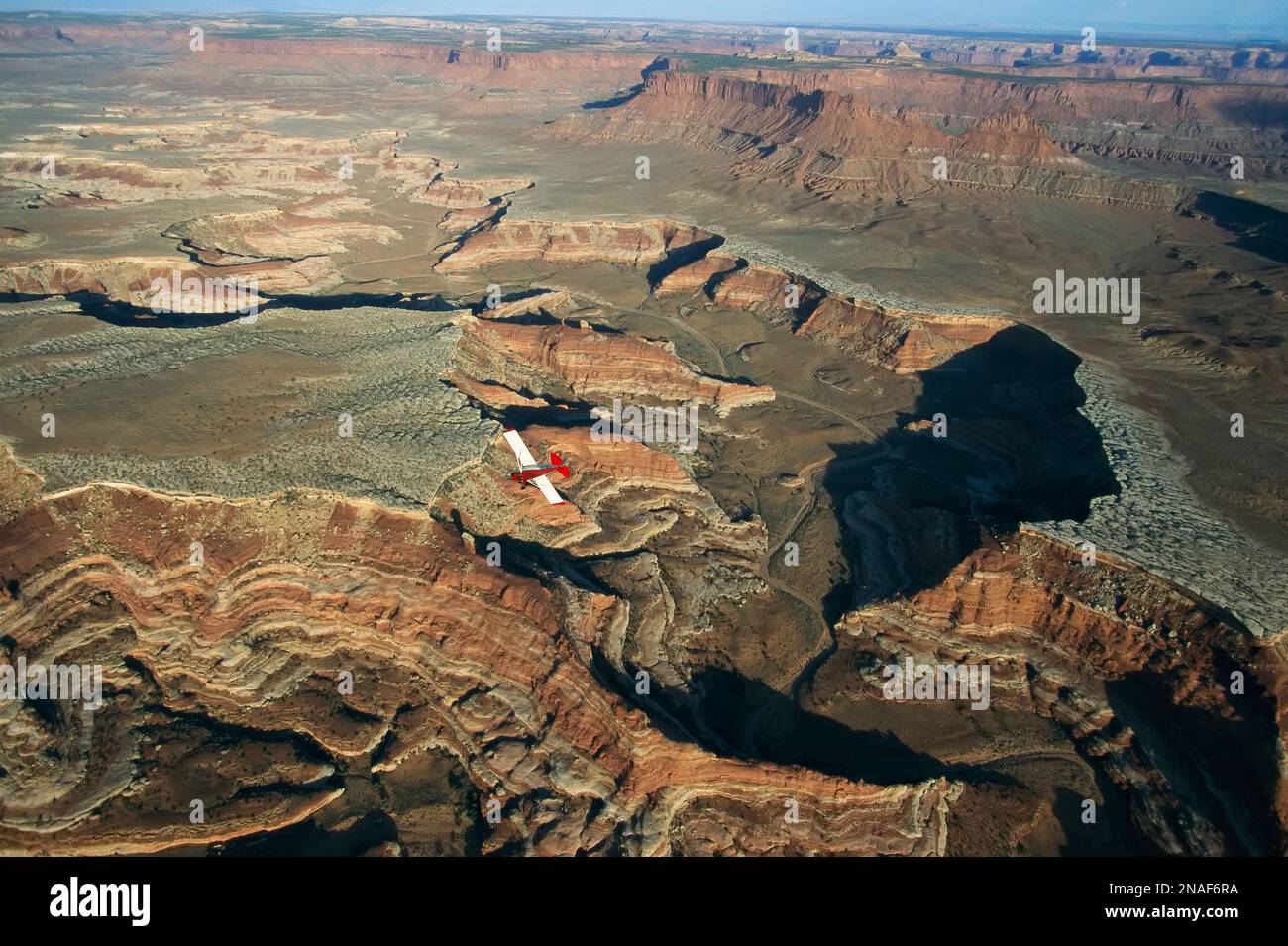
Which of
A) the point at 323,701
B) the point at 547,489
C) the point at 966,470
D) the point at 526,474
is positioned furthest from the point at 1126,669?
the point at 323,701

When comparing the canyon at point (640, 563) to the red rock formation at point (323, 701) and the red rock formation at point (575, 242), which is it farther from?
the red rock formation at point (575, 242)

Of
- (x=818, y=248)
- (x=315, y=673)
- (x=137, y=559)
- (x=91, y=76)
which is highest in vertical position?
(x=91, y=76)

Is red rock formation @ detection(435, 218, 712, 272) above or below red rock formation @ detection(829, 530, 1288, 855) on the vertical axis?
above

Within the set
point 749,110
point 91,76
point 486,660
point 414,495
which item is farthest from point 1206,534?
point 91,76

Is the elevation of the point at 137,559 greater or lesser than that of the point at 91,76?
lesser

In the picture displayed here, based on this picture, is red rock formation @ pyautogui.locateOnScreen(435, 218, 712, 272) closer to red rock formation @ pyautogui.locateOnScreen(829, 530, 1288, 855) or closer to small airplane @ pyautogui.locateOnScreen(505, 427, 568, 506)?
small airplane @ pyautogui.locateOnScreen(505, 427, 568, 506)

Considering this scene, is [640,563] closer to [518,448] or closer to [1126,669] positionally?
[518,448]

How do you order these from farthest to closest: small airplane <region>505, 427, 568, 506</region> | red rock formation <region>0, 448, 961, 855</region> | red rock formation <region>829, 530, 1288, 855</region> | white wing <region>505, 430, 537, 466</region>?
small airplane <region>505, 427, 568, 506</region>, white wing <region>505, 430, 537, 466</region>, red rock formation <region>829, 530, 1288, 855</region>, red rock formation <region>0, 448, 961, 855</region>

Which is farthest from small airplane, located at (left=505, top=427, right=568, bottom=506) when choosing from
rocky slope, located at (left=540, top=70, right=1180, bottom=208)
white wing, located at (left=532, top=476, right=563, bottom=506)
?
rocky slope, located at (left=540, top=70, right=1180, bottom=208)

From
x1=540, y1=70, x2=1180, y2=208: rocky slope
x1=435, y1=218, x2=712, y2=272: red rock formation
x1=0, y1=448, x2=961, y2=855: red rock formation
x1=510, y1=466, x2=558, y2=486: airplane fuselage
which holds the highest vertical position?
x1=540, y1=70, x2=1180, y2=208: rocky slope

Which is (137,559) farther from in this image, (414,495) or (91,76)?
(91,76)

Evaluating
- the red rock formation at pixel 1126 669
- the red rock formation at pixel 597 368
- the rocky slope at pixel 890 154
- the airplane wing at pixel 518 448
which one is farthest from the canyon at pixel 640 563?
the rocky slope at pixel 890 154
